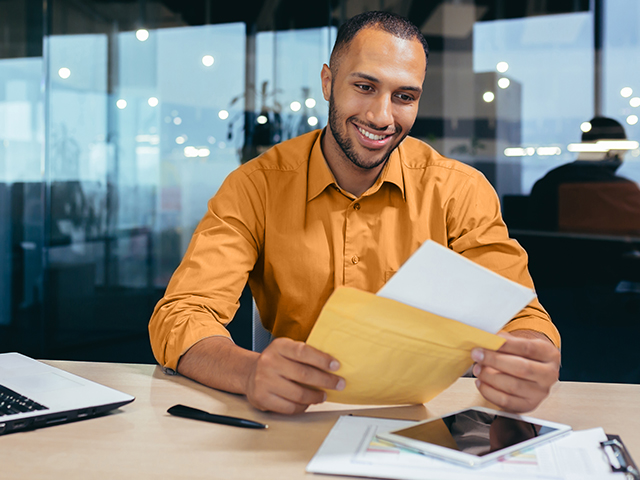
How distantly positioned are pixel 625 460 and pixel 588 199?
2802mm

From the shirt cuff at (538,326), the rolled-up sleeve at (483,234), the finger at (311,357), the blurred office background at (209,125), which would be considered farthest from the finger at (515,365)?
the blurred office background at (209,125)

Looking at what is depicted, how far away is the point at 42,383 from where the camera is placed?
38.1 inches

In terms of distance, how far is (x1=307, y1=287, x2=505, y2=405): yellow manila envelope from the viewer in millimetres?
692

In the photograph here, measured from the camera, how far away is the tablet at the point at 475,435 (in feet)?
2.27

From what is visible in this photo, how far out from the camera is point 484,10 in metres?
3.29

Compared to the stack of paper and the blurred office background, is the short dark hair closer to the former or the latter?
the stack of paper

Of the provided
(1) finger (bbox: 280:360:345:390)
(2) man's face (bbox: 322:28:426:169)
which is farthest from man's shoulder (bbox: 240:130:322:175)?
(1) finger (bbox: 280:360:345:390)

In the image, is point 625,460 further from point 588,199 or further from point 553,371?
point 588,199

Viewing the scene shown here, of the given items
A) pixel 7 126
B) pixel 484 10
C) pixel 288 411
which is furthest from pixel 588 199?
pixel 7 126

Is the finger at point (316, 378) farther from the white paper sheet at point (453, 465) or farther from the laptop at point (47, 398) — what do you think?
the laptop at point (47, 398)

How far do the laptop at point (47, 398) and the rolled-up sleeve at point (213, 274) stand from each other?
0.64 ft

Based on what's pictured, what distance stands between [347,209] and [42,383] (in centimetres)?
80

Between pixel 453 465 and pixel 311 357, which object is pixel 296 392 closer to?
pixel 311 357

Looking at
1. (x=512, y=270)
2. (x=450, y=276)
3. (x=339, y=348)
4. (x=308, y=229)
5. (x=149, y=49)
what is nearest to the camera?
(x=450, y=276)
